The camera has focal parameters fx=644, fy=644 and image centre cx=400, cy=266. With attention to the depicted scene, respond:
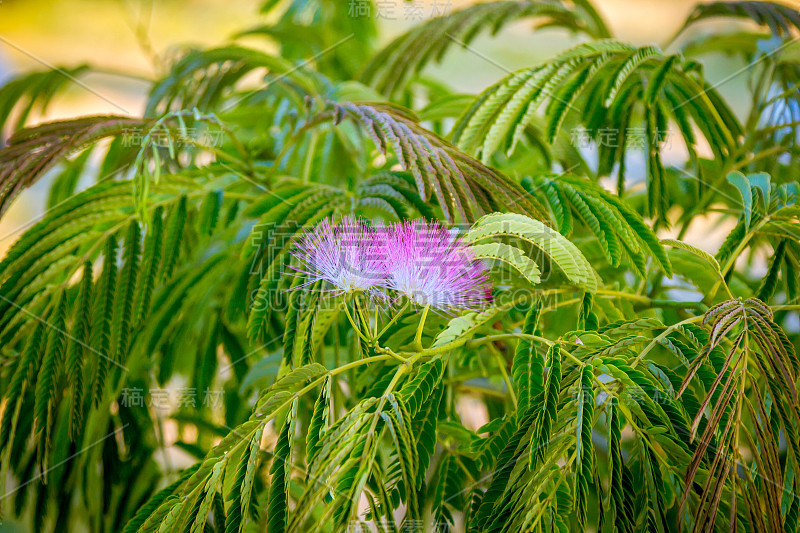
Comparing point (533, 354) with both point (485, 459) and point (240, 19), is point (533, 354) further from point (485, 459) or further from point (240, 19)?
point (240, 19)

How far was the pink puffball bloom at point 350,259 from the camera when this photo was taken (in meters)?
0.38

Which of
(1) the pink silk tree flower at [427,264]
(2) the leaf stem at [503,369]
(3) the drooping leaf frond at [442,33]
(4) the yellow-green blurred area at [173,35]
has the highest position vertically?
(4) the yellow-green blurred area at [173,35]

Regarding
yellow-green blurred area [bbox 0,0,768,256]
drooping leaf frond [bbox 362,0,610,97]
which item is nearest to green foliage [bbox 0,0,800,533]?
drooping leaf frond [bbox 362,0,610,97]

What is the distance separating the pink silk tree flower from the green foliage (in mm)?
13

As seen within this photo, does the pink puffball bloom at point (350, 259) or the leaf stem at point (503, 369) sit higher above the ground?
the pink puffball bloom at point (350, 259)

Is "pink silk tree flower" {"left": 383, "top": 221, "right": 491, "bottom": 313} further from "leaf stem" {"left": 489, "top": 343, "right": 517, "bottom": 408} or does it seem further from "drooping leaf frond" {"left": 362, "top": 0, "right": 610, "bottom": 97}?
"drooping leaf frond" {"left": 362, "top": 0, "right": 610, "bottom": 97}

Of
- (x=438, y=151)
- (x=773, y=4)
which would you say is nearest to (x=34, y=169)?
(x=438, y=151)

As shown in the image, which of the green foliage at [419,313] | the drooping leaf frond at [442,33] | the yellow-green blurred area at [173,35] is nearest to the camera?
the green foliage at [419,313]

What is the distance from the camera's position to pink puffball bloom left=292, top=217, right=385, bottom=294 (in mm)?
376

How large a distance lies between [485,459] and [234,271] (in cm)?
28

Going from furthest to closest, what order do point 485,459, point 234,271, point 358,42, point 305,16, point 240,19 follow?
point 240,19 < point 305,16 < point 358,42 < point 234,271 < point 485,459

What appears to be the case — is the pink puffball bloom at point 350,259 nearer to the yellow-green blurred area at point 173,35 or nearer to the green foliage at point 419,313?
the green foliage at point 419,313

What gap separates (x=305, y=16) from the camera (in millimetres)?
1140

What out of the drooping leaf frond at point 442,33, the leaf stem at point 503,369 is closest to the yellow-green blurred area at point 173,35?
the drooping leaf frond at point 442,33
